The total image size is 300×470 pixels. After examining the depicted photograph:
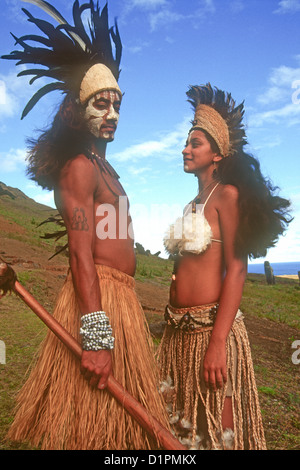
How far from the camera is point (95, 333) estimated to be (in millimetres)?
2045

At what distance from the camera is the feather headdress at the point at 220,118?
2391 millimetres

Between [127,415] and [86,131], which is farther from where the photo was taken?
[86,131]

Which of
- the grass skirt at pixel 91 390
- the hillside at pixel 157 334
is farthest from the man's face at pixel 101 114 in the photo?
the grass skirt at pixel 91 390

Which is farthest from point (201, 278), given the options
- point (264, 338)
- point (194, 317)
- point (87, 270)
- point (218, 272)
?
Answer: point (264, 338)

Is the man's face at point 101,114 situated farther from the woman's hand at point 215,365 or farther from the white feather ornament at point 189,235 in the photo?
the woman's hand at point 215,365

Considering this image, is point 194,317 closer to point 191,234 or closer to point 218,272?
point 218,272

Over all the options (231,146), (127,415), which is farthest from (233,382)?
(231,146)

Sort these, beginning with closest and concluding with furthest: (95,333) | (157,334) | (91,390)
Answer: (95,333) → (91,390) → (157,334)

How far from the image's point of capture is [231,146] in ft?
8.07

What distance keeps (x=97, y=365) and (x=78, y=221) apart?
31.7 inches

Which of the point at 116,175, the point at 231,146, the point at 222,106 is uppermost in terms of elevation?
the point at 222,106

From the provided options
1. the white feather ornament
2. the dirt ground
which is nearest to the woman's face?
the white feather ornament
